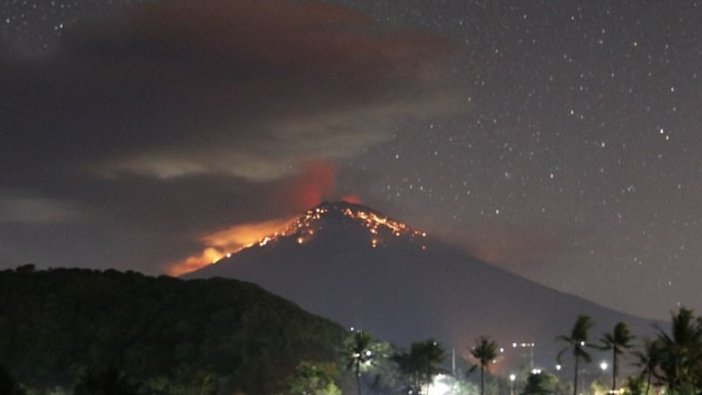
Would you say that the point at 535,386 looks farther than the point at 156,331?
No

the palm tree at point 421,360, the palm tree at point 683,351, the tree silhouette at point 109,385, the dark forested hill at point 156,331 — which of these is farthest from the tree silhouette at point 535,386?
the tree silhouette at point 109,385

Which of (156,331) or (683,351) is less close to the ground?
(156,331)

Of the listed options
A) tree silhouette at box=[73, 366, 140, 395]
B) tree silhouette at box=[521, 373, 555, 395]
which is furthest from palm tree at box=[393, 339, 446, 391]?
tree silhouette at box=[73, 366, 140, 395]

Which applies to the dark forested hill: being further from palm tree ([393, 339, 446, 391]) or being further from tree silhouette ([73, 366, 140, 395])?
tree silhouette ([73, 366, 140, 395])

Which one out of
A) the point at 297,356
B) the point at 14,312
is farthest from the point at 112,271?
the point at 297,356

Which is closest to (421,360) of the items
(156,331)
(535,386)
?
(535,386)

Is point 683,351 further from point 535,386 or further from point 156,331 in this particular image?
point 156,331

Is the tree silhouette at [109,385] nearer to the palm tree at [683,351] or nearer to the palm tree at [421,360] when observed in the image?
the palm tree at [683,351]
